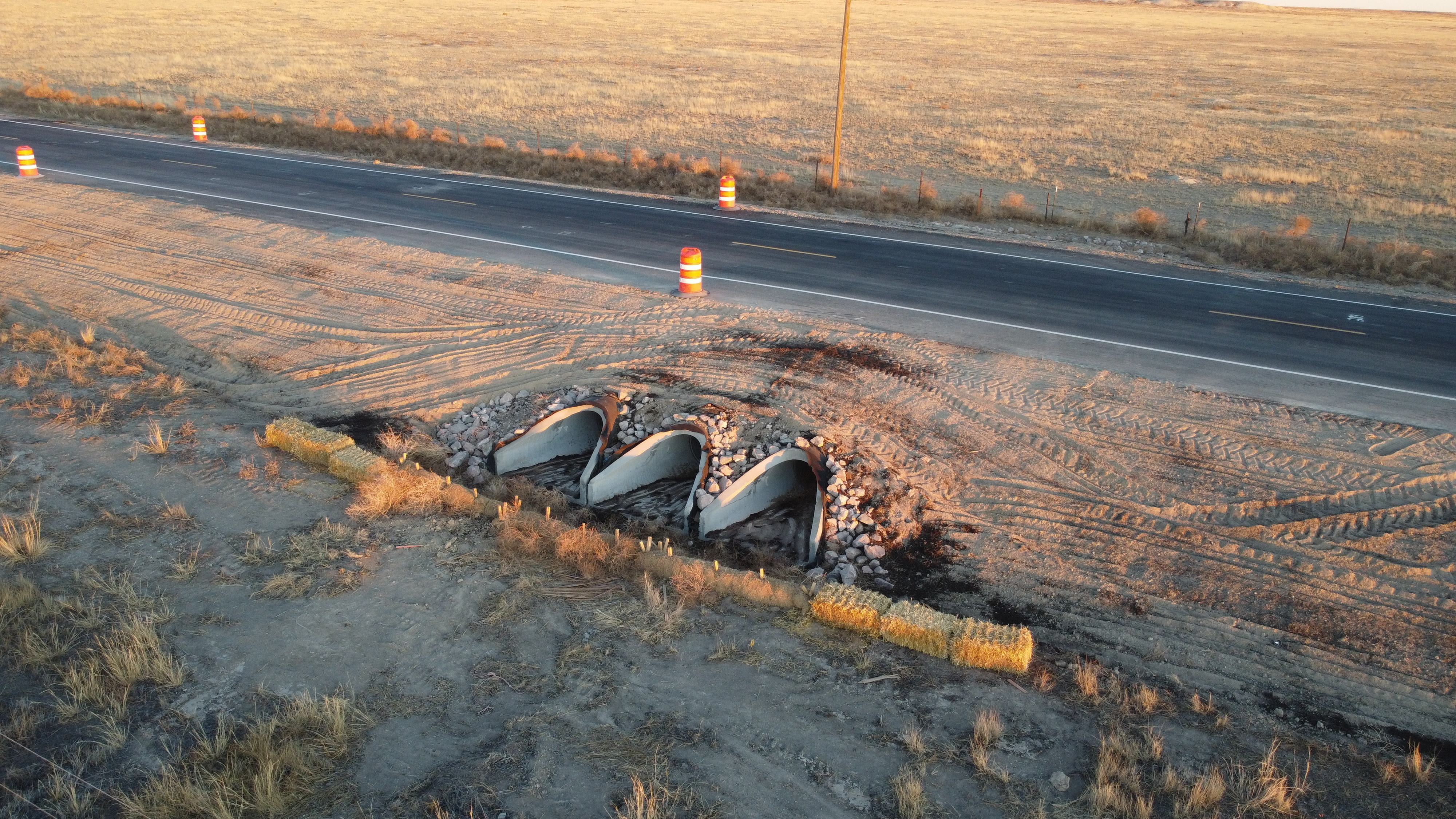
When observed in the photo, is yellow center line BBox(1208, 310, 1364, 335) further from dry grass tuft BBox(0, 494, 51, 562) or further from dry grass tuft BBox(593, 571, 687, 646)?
dry grass tuft BBox(0, 494, 51, 562)

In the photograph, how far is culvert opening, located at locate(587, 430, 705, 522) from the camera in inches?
460

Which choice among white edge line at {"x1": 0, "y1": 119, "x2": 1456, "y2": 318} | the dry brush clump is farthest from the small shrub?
the dry brush clump

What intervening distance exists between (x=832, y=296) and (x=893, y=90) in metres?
37.1

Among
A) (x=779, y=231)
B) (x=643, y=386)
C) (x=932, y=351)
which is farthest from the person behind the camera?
(x=779, y=231)

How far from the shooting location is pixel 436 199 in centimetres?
2292

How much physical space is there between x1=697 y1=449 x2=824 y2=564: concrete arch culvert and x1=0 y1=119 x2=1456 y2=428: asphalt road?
155 inches

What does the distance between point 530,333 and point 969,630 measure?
9.30m

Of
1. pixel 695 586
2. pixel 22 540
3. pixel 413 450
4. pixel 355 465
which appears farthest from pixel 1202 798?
pixel 22 540

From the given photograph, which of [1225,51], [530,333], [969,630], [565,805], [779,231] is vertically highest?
[1225,51]

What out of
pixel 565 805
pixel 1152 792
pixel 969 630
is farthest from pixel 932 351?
pixel 565 805

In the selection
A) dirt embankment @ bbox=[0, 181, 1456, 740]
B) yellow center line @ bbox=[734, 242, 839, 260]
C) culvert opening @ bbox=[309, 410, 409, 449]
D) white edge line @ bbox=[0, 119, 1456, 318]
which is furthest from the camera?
yellow center line @ bbox=[734, 242, 839, 260]

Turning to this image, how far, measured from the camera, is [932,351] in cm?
1390

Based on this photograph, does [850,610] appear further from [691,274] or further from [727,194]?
[727,194]

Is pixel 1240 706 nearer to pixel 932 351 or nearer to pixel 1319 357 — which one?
pixel 932 351
